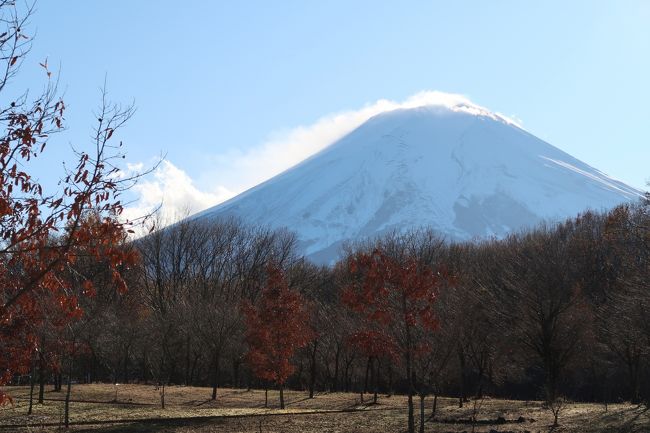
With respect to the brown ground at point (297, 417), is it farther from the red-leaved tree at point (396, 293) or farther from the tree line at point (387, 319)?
the red-leaved tree at point (396, 293)

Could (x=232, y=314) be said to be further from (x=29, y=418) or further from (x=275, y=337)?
(x=29, y=418)

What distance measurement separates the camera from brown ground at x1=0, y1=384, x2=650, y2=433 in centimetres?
2383

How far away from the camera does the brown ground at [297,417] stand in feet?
78.2

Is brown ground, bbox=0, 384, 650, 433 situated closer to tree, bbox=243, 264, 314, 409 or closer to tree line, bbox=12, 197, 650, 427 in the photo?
tree line, bbox=12, 197, 650, 427

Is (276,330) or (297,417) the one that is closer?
(297,417)

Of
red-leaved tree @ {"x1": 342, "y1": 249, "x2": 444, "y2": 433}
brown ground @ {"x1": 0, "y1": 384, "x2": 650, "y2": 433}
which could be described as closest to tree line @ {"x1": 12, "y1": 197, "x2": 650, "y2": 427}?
red-leaved tree @ {"x1": 342, "y1": 249, "x2": 444, "y2": 433}

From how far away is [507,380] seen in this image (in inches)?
2124

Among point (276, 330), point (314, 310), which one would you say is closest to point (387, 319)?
point (276, 330)

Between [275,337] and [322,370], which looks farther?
[322,370]

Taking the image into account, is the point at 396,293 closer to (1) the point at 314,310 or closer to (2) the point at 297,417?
(2) the point at 297,417

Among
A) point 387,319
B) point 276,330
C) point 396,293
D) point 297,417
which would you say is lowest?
point 297,417

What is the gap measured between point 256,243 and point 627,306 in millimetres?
55848

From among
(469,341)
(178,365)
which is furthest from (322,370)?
(469,341)

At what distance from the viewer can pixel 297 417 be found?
29781 mm
